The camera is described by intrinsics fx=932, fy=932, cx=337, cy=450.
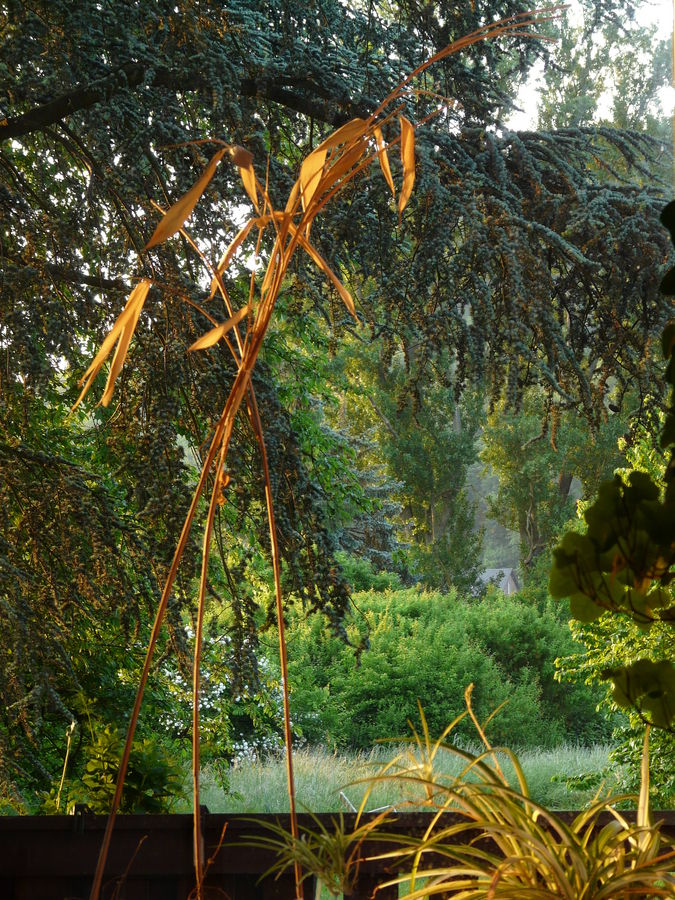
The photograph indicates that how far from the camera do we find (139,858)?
113cm

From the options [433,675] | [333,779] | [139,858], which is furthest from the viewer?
[433,675]

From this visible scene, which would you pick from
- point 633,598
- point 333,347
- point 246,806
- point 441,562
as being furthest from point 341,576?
point 441,562

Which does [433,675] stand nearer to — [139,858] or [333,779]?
[333,779]

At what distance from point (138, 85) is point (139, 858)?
1513 mm

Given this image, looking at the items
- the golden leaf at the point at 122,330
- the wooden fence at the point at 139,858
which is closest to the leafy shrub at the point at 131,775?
the wooden fence at the point at 139,858

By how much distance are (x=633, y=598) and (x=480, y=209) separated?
4.14ft

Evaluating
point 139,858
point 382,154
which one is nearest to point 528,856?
point 382,154

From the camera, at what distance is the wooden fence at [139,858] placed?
3.65 ft

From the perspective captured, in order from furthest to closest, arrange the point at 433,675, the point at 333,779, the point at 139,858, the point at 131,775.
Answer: the point at 433,675
the point at 333,779
the point at 131,775
the point at 139,858

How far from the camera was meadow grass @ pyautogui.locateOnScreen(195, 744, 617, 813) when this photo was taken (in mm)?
5945

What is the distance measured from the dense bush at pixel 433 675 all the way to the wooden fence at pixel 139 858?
21.4 ft

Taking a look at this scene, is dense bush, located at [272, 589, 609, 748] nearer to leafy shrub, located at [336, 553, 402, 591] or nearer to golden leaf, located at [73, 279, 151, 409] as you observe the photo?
leafy shrub, located at [336, 553, 402, 591]

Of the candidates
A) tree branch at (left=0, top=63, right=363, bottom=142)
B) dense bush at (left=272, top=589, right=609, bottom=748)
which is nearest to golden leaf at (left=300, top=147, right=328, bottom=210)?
tree branch at (left=0, top=63, right=363, bottom=142)

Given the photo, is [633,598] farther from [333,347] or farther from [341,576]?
[333,347]
